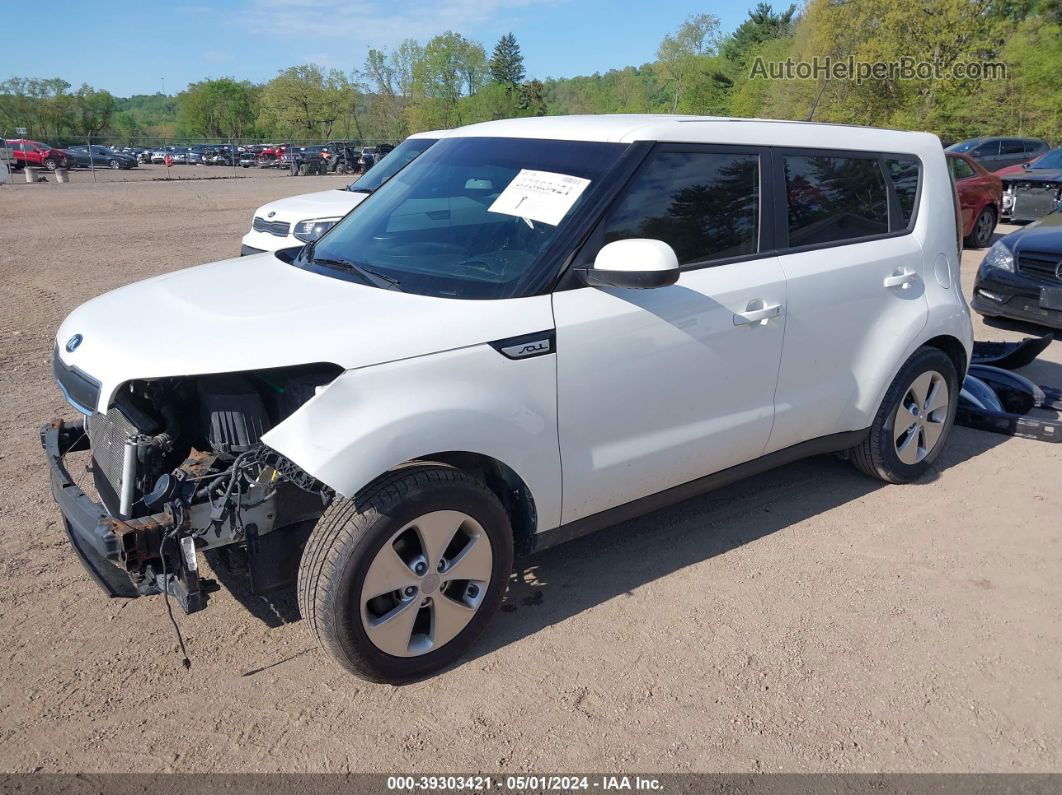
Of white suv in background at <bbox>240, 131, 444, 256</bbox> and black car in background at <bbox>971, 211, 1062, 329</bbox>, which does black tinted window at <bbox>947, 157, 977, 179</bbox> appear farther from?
white suv in background at <bbox>240, 131, 444, 256</bbox>

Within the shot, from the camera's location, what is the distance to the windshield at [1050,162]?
688 inches

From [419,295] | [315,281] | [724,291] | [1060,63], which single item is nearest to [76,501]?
[315,281]

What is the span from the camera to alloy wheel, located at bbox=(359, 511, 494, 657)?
2865mm

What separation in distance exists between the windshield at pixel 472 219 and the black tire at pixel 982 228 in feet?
41.6

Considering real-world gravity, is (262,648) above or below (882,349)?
below

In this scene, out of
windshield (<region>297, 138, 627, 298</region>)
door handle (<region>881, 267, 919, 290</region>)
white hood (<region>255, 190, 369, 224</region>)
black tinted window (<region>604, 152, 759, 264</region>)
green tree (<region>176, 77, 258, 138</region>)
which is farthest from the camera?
green tree (<region>176, 77, 258, 138</region>)

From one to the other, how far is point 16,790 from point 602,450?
2211mm

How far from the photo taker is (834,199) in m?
4.17

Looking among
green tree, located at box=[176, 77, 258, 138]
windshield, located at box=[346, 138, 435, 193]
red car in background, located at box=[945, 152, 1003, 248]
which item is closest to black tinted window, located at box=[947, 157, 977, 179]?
red car in background, located at box=[945, 152, 1003, 248]

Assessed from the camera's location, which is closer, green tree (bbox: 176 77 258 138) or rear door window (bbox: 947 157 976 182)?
rear door window (bbox: 947 157 976 182)

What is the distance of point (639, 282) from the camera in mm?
3002

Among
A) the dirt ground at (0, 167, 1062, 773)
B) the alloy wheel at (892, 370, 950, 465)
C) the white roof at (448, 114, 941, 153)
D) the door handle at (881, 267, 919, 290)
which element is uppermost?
the white roof at (448, 114, 941, 153)

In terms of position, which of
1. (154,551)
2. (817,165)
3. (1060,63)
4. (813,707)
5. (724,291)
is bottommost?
(813,707)

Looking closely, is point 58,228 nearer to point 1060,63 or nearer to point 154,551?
point 154,551
